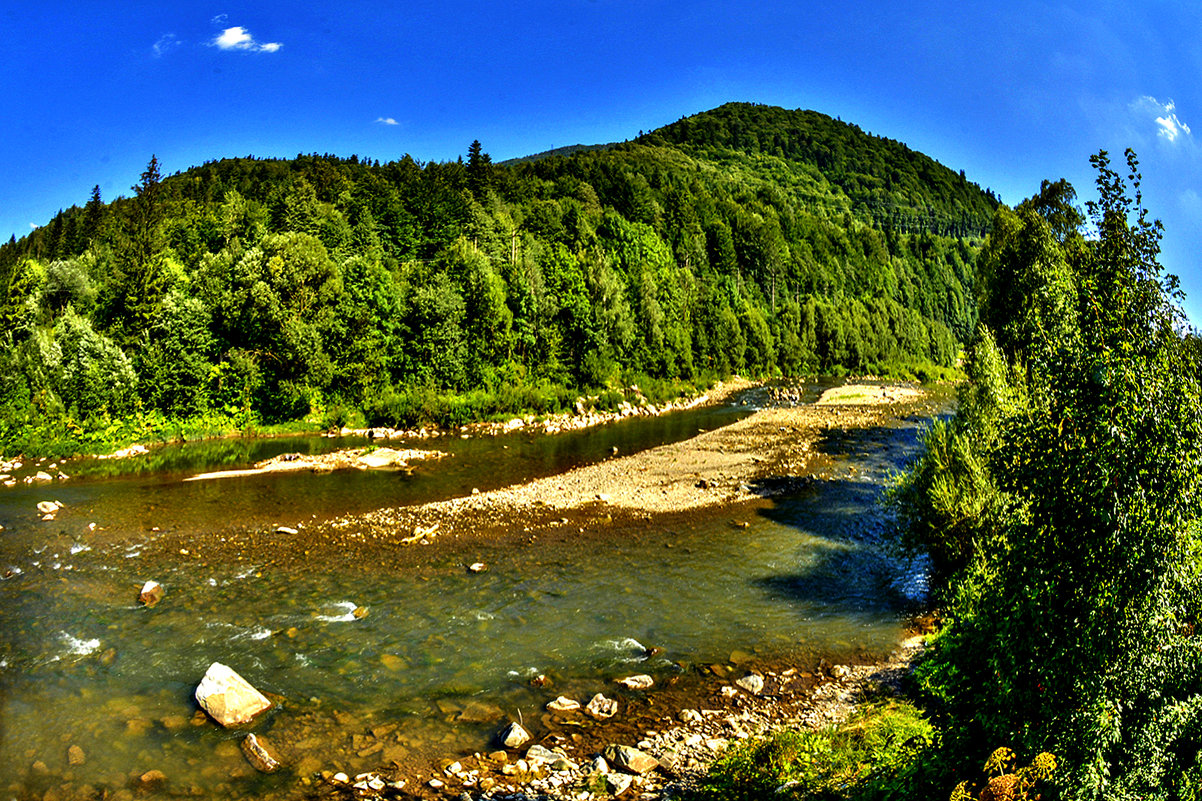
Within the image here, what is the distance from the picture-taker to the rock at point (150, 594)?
18891 mm

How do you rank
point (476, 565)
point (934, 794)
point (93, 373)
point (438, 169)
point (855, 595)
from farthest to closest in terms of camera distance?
point (438, 169), point (93, 373), point (476, 565), point (855, 595), point (934, 794)

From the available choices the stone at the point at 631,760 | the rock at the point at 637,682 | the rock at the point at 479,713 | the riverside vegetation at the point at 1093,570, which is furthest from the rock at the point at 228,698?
the riverside vegetation at the point at 1093,570

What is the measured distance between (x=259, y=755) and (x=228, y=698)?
1.84m

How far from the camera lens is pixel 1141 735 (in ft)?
20.9

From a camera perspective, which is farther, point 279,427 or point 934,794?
point 279,427

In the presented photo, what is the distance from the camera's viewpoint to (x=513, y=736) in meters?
12.4

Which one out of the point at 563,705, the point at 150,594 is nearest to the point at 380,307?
the point at 150,594

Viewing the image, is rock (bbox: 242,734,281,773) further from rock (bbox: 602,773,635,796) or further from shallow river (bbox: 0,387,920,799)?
rock (bbox: 602,773,635,796)

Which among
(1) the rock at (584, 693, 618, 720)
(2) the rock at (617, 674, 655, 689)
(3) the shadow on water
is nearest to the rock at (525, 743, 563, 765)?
(1) the rock at (584, 693, 618, 720)

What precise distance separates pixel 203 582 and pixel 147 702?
24.2ft

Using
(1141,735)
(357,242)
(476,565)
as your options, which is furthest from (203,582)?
(357,242)

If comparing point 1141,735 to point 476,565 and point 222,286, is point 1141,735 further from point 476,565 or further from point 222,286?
point 222,286

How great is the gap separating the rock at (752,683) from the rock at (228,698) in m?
10.5

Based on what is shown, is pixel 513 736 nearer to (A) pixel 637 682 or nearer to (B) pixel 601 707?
(B) pixel 601 707
